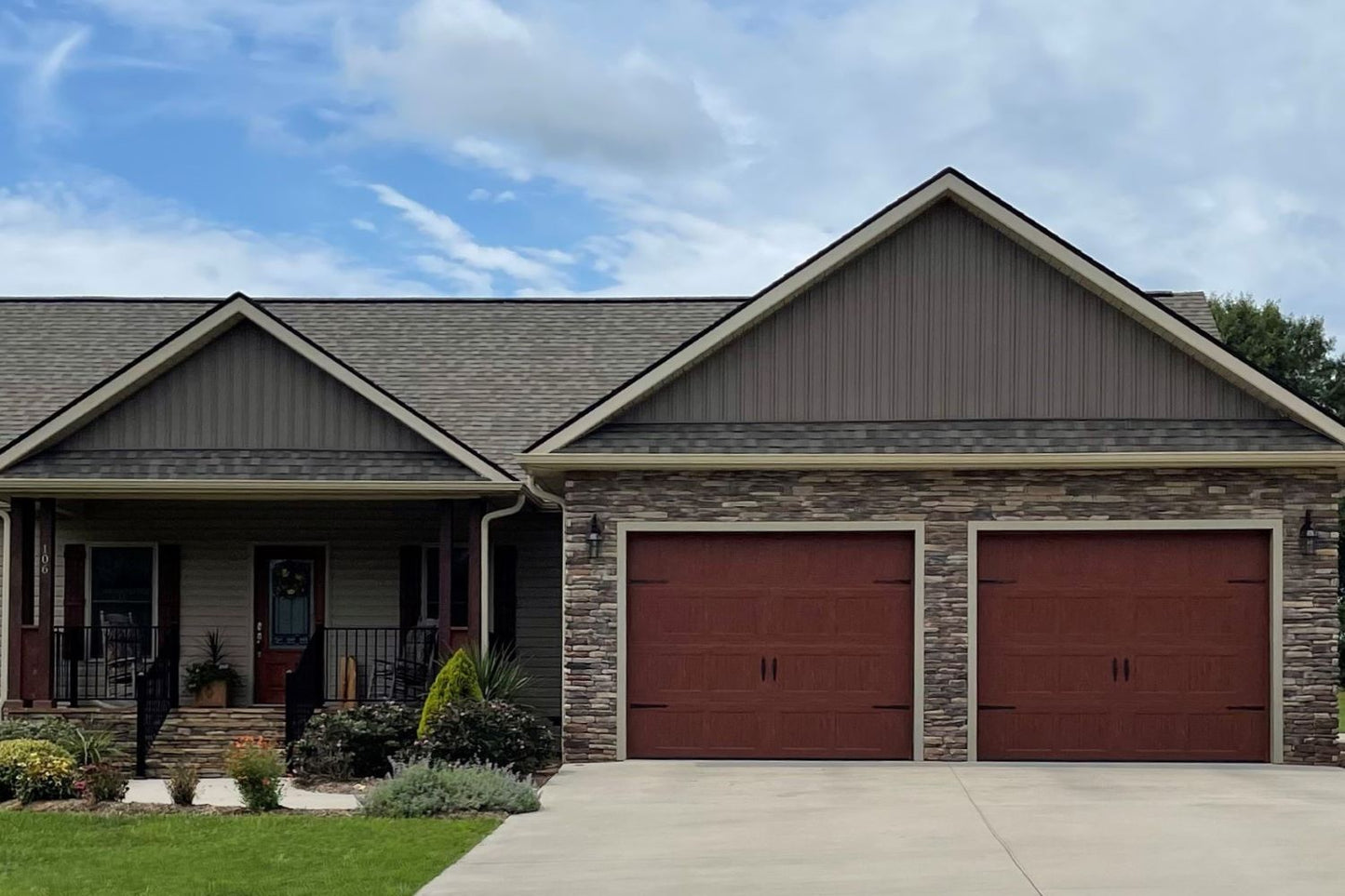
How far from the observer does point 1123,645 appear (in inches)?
626

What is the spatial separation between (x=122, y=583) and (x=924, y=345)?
10.6 meters

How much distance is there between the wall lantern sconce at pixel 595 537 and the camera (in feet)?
52.5

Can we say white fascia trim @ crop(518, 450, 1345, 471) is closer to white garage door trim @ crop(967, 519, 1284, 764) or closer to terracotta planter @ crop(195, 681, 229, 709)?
white garage door trim @ crop(967, 519, 1284, 764)

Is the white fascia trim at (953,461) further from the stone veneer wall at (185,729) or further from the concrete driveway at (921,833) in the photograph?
the stone veneer wall at (185,729)

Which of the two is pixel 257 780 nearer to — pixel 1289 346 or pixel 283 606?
pixel 283 606

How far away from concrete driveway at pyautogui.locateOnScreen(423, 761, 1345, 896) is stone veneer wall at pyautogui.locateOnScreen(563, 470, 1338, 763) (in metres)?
0.62

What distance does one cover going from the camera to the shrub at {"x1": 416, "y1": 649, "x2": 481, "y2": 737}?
15.6 metres

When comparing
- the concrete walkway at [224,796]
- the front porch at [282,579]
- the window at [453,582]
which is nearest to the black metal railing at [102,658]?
the front porch at [282,579]

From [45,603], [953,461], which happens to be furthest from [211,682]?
[953,461]

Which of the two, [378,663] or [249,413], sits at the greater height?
[249,413]

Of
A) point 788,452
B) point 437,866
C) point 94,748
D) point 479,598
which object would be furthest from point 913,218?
point 94,748

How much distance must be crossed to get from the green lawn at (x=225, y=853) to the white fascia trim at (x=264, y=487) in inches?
188

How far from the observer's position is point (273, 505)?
1980 centimetres

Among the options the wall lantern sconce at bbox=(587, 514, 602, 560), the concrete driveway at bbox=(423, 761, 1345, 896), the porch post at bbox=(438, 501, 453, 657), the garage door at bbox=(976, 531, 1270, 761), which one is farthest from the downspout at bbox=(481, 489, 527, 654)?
the garage door at bbox=(976, 531, 1270, 761)
